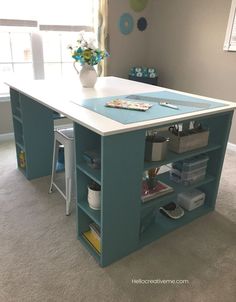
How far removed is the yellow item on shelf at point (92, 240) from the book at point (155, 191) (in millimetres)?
413

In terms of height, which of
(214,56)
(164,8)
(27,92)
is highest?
(164,8)

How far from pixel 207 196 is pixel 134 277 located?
101cm

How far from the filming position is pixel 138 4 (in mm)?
3852

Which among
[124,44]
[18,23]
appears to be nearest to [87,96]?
[18,23]

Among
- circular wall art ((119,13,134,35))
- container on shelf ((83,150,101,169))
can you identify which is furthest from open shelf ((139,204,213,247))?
circular wall art ((119,13,134,35))

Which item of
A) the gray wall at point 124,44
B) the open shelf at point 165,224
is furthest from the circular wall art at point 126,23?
the open shelf at point 165,224

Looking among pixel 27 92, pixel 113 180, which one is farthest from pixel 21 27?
pixel 113 180

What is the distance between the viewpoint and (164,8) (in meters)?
3.84

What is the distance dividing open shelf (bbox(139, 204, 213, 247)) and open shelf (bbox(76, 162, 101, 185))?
598 mm

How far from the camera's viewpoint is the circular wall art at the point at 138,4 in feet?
12.5

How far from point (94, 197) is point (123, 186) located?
245 millimetres

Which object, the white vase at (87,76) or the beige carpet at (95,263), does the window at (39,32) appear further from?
the beige carpet at (95,263)

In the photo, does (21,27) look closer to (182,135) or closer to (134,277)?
(182,135)

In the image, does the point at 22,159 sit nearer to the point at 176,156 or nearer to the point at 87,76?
the point at 87,76
